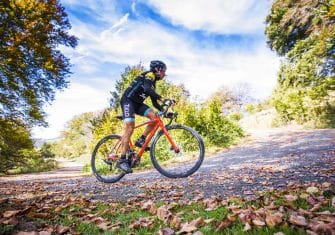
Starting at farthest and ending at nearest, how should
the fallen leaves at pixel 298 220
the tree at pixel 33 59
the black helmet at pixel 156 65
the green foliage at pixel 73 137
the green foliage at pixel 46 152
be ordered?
the green foliage at pixel 73 137
the green foliage at pixel 46 152
the tree at pixel 33 59
the black helmet at pixel 156 65
the fallen leaves at pixel 298 220

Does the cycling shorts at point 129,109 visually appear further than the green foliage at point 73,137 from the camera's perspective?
No

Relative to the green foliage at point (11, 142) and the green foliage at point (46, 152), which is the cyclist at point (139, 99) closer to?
the green foliage at point (11, 142)

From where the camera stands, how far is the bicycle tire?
19.0ft

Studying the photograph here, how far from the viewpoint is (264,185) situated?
12.4ft

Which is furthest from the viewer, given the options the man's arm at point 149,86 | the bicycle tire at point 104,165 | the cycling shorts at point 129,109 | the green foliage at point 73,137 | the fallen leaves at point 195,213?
the green foliage at point 73,137

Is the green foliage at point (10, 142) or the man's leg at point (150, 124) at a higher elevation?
the green foliage at point (10, 142)

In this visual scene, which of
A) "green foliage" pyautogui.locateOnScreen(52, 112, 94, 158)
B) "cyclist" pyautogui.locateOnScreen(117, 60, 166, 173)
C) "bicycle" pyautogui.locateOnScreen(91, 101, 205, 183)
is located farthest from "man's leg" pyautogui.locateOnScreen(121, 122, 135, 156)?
"green foliage" pyautogui.locateOnScreen(52, 112, 94, 158)

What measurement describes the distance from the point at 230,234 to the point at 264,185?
70.7 inches

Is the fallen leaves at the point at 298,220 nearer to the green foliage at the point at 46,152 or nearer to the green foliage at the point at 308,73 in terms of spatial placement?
the green foliage at the point at 308,73

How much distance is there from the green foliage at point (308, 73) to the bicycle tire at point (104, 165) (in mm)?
11455

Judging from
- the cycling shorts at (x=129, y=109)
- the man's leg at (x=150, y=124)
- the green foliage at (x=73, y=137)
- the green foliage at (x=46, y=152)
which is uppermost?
the green foliage at (x=73, y=137)

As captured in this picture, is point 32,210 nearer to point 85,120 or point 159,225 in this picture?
point 159,225

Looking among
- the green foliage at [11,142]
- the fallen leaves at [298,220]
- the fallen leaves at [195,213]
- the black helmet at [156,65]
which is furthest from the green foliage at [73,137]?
the fallen leaves at [298,220]

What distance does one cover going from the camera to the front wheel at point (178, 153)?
5109 millimetres
